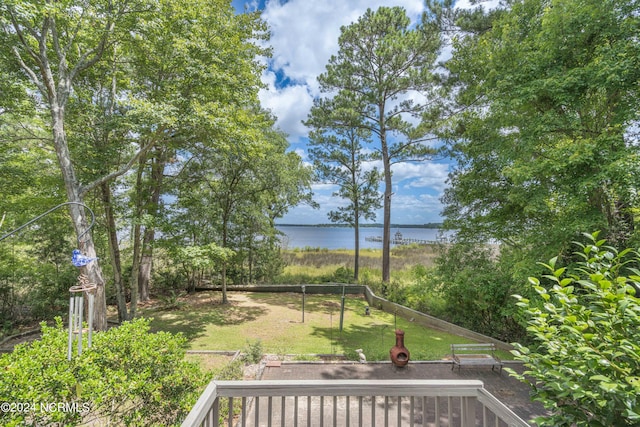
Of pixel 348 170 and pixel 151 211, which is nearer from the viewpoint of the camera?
pixel 151 211

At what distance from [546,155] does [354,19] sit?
815 cm

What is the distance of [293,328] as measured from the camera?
7.43 m

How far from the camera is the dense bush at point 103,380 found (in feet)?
7.00

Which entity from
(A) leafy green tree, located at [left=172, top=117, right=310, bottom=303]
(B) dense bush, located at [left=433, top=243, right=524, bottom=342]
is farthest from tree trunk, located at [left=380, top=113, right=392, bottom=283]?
(B) dense bush, located at [left=433, top=243, right=524, bottom=342]

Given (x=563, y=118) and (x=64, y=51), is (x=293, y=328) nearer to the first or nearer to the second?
(x=563, y=118)

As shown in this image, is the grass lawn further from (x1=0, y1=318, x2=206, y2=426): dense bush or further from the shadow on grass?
(x1=0, y1=318, x2=206, y2=426): dense bush

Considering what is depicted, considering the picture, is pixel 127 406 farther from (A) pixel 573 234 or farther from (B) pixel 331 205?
(B) pixel 331 205

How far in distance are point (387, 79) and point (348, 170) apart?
14.8ft

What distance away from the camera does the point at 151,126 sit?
18.8 ft

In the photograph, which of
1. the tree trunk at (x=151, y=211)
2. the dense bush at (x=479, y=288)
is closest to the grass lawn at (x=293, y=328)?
the dense bush at (x=479, y=288)

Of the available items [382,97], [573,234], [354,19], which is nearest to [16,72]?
[354,19]

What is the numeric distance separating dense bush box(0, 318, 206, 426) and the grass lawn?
10.0ft

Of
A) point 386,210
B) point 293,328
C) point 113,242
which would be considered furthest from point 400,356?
point 113,242

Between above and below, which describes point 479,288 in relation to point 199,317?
above
